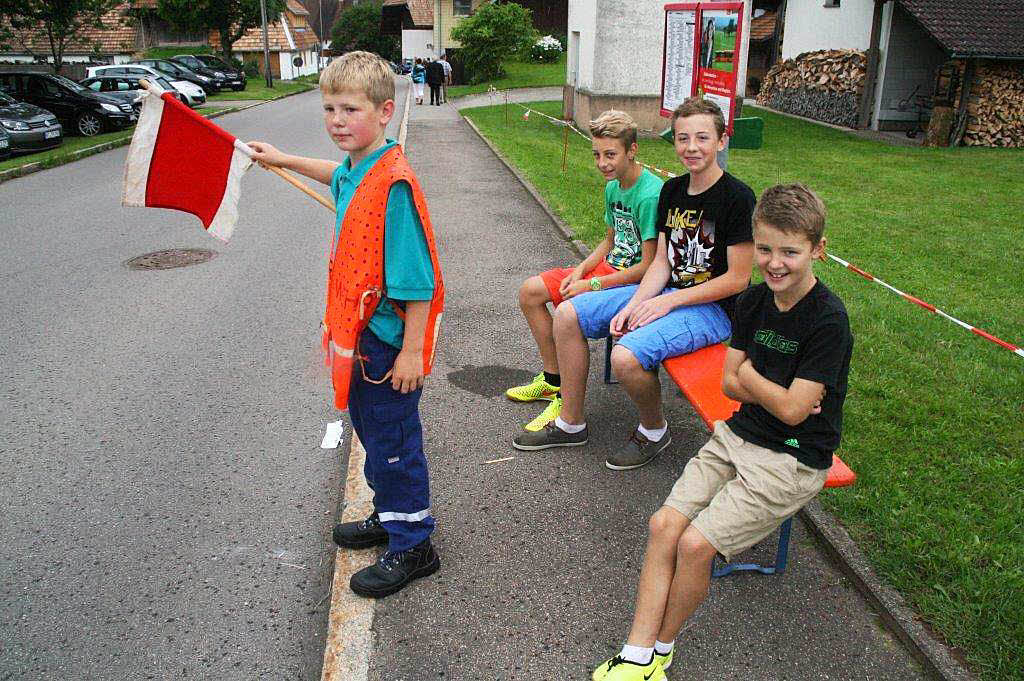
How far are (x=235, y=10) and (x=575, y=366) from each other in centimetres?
5382

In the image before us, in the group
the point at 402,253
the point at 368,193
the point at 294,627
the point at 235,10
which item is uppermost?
the point at 235,10

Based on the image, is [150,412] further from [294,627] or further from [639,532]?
[639,532]

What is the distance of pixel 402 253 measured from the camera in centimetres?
277

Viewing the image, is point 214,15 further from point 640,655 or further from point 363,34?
point 640,655

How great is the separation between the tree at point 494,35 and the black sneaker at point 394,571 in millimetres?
40186

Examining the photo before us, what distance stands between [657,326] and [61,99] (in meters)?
22.0

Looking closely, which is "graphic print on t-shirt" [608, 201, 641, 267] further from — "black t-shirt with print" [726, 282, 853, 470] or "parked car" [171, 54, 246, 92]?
"parked car" [171, 54, 246, 92]

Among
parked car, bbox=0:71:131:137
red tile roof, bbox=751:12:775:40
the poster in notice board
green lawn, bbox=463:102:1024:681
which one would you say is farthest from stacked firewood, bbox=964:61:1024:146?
parked car, bbox=0:71:131:137

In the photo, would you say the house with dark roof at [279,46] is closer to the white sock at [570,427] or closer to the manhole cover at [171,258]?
the manhole cover at [171,258]

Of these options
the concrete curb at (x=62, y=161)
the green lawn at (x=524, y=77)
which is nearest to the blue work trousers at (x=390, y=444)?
the concrete curb at (x=62, y=161)

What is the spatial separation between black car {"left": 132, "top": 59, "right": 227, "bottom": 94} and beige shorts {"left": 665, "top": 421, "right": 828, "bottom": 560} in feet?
119

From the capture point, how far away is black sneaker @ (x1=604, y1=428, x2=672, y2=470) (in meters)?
4.14

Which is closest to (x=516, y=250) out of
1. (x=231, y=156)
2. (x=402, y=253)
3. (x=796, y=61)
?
(x=231, y=156)

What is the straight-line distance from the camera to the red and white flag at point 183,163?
3424mm
